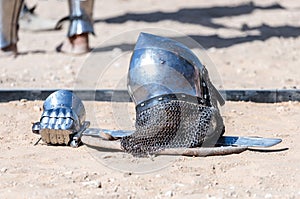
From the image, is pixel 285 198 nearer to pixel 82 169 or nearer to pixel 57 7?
pixel 82 169

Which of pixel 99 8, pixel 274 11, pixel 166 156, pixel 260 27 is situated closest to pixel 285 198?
pixel 166 156

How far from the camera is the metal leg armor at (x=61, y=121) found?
3480 millimetres

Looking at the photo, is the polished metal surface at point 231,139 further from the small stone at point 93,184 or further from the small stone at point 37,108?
the small stone at point 37,108

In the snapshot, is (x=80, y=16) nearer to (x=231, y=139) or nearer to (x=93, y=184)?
(x=231, y=139)

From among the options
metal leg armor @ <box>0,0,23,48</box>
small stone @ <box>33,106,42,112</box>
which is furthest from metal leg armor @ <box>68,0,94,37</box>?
small stone @ <box>33,106,42,112</box>

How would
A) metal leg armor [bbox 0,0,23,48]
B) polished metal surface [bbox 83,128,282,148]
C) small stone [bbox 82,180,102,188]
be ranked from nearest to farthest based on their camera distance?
small stone [bbox 82,180,102,188]
polished metal surface [bbox 83,128,282,148]
metal leg armor [bbox 0,0,23,48]

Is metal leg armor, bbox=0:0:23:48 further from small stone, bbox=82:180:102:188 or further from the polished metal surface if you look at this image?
small stone, bbox=82:180:102:188

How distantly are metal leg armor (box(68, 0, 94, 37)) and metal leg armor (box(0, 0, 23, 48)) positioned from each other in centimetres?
38

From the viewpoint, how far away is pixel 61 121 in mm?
3484

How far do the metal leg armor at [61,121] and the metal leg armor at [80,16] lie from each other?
221 cm

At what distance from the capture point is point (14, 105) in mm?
4281

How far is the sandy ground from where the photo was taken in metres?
3.00

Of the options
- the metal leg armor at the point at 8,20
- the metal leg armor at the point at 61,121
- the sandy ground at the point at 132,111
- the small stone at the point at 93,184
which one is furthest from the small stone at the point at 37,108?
the metal leg armor at the point at 8,20

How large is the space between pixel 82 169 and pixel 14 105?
1186 millimetres
